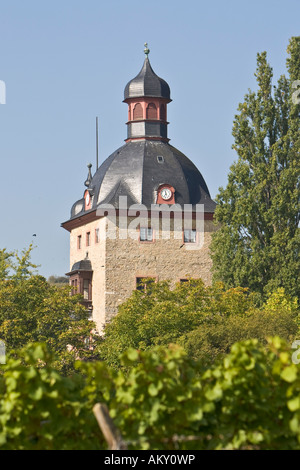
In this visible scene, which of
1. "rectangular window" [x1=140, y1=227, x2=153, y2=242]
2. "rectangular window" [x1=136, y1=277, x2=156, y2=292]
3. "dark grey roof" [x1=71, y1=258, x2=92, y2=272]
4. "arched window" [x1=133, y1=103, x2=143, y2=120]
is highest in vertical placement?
"arched window" [x1=133, y1=103, x2=143, y2=120]

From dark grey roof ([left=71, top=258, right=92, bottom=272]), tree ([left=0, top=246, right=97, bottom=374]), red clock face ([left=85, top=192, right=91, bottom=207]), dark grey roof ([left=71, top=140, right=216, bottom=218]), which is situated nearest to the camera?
tree ([left=0, top=246, right=97, bottom=374])

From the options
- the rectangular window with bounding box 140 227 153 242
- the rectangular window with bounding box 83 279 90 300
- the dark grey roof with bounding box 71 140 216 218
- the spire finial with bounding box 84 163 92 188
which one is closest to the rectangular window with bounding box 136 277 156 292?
the rectangular window with bounding box 140 227 153 242

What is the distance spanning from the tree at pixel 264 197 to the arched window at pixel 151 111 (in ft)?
36.7

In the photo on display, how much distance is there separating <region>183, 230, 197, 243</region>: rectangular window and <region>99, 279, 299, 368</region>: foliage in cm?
808

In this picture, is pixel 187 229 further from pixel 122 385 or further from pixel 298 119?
pixel 122 385

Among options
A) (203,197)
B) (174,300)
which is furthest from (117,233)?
(174,300)

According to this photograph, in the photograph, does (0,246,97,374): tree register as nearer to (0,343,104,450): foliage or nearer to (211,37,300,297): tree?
(211,37,300,297): tree

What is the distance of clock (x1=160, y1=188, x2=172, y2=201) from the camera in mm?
58669

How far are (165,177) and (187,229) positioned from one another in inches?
127

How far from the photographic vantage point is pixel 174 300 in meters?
48.1

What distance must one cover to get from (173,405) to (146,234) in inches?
1935

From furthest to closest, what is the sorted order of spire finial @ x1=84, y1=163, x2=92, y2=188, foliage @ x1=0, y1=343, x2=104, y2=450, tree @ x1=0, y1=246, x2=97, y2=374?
spire finial @ x1=84, y1=163, x2=92, y2=188
tree @ x1=0, y1=246, x2=97, y2=374
foliage @ x1=0, y1=343, x2=104, y2=450

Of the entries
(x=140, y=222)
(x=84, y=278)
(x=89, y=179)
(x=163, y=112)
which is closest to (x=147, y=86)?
(x=163, y=112)
